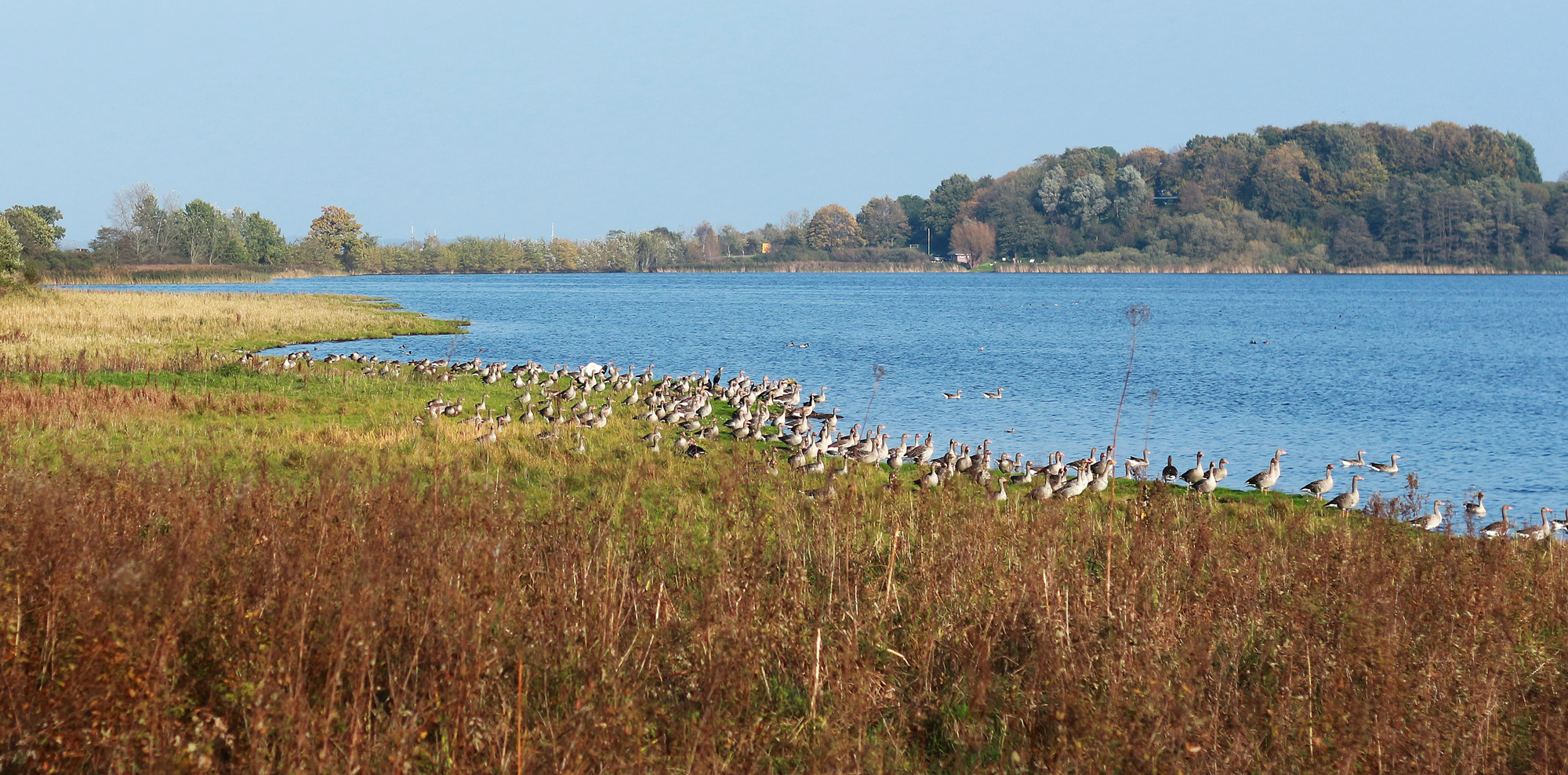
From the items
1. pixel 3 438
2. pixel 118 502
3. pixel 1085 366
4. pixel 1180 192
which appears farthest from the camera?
pixel 1180 192

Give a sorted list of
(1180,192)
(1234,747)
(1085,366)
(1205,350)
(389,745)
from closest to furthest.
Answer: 1. (389,745)
2. (1234,747)
3. (1085,366)
4. (1205,350)
5. (1180,192)

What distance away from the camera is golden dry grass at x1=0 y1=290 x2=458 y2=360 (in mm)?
28000

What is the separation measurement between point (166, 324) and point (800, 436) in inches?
1118

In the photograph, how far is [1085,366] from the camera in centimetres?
3931

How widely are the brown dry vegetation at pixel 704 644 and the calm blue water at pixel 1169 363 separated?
1301cm

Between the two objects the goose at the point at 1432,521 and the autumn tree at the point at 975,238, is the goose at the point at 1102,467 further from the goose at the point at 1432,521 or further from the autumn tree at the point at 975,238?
the autumn tree at the point at 975,238

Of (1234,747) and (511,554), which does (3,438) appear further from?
(1234,747)

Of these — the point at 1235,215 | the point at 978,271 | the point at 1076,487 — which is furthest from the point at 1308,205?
the point at 1076,487

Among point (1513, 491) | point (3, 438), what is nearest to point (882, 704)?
point (3, 438)

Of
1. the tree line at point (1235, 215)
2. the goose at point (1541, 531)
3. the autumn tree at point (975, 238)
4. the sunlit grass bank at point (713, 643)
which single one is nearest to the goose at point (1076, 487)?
the sunlit grass bank at point (713, 643)

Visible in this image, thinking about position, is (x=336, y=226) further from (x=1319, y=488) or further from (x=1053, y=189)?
(x=1319, y=488)

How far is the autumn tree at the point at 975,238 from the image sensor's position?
623 feet

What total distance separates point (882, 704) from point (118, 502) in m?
5.12

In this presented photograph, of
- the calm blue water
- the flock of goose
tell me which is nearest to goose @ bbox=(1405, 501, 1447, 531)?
the flock of goose
